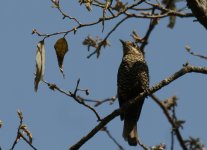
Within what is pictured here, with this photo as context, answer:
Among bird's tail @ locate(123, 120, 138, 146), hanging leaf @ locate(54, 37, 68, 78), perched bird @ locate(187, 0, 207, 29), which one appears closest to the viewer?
perched bird @ locate(187, 0, 207, 29)

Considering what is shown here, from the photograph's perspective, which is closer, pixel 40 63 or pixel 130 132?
pixel 40 63

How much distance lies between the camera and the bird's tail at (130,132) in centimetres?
516

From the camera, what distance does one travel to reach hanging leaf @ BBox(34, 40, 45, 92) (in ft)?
11.1

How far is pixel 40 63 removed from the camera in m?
3.47

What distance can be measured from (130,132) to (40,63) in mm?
2087

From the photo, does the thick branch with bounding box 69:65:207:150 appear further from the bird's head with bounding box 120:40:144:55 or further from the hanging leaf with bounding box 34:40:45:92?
the bird's head with bounding box 120:40:144:55

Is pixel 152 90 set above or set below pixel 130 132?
below

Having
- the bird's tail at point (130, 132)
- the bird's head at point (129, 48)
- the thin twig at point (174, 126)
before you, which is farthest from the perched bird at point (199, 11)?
the bird's head at point (129, 48)

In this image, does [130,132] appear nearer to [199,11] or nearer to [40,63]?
[40,63]

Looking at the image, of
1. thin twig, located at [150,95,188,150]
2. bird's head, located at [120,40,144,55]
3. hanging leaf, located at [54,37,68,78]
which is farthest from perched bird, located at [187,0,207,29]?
bird's head, located at [120,40,144,55]

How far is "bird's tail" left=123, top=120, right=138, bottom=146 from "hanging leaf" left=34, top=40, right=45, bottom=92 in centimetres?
189

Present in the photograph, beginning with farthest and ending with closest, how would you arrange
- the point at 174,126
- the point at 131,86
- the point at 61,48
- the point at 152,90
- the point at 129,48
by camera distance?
the point at 129,48 → the point at 131,86 → the point at 152,90 → the point at 61,48 → the point at 174,126

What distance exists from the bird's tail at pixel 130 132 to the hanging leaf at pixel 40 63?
74.2 inches

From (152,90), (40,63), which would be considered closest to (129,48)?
(152,90)
